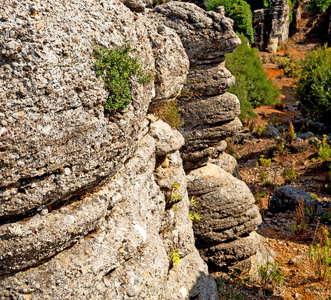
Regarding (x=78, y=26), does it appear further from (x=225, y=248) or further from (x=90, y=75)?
(x=225, y=248)

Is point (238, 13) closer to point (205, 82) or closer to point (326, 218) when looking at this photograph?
point (326, 218)

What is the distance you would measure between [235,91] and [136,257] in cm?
1379

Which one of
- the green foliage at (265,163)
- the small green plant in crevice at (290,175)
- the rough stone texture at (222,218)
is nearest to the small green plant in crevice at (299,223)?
the rough stone texture at (222,218)

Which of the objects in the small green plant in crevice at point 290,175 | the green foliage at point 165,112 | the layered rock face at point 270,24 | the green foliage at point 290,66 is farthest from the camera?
the layered rock face at point 270,24

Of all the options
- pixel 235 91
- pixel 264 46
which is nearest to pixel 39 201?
pixel 235 91

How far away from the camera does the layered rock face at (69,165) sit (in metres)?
2.53

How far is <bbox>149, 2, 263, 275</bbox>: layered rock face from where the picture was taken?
6621 millimetres

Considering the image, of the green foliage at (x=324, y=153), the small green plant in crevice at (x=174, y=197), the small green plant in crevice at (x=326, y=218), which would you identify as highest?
the small green plant in crevice at (x=174, y=197)

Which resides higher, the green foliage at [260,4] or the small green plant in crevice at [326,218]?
the green foliage at [260,4]

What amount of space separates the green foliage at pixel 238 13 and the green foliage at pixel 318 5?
762 centimetres

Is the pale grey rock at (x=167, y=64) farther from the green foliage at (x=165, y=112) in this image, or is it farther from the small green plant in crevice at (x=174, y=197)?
the small green plant in crevice at (x=174, y=197)

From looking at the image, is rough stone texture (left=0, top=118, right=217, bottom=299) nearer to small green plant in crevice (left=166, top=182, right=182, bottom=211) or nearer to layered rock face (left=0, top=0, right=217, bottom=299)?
layered rock face (left=0, top=0, right=217, bottom=299)

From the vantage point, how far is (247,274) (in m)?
6.96

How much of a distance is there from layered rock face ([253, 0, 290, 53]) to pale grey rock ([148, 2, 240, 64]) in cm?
2221
